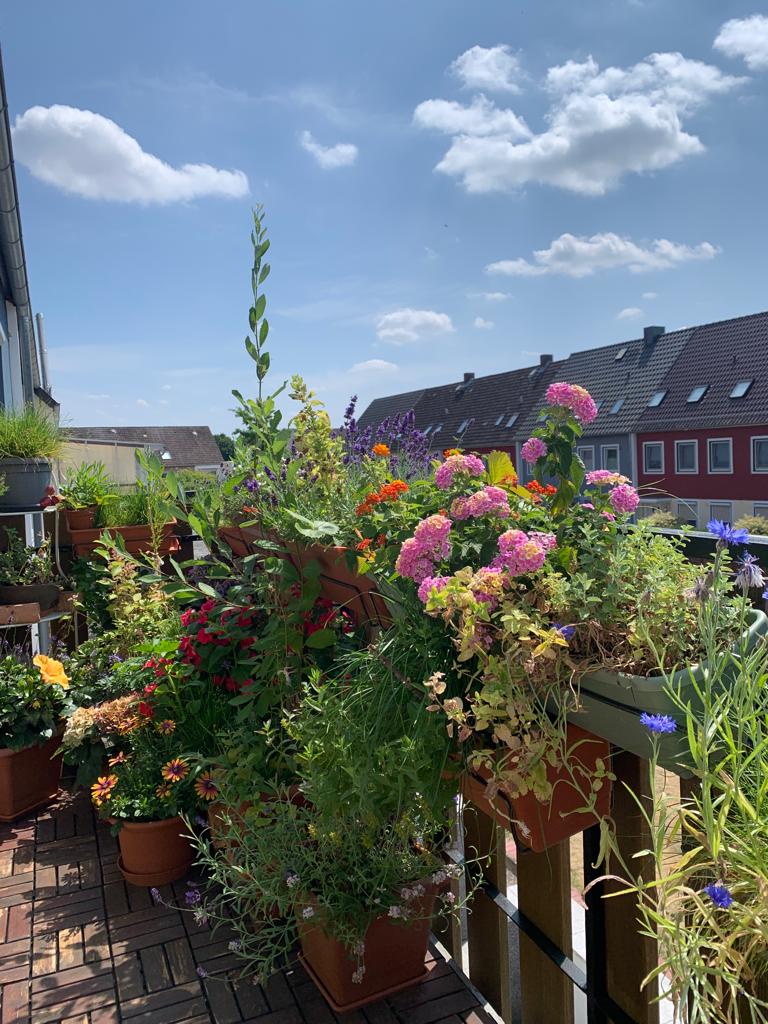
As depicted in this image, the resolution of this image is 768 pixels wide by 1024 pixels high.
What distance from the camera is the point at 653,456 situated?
25.6 m

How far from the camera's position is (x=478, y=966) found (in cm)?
177

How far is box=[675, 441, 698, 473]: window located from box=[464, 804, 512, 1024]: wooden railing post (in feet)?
80.1

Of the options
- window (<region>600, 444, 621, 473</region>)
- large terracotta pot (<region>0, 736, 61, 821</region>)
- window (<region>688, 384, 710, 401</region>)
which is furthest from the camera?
window (<region>600, 444, 621, 473</region>)

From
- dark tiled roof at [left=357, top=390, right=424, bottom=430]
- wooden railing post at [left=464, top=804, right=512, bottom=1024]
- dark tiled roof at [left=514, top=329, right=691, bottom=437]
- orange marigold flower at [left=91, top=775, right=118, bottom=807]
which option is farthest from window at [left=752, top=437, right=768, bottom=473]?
orange marigold flower at [left=91, top=775, right=118, bottom=807]

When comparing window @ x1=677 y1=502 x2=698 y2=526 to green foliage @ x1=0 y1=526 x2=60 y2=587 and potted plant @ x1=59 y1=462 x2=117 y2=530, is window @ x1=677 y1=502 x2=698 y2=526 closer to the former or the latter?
potted plant @ x1=59 y1=462 x2=117 y2=530

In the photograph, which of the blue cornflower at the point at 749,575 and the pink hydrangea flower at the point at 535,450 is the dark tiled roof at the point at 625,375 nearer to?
the pink hydrangea flower at the point at 535,450

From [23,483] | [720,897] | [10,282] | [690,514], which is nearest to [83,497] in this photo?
[23,483]

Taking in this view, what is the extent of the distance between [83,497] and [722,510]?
863 inches

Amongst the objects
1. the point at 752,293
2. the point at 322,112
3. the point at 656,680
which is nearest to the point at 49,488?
the point at 322,112

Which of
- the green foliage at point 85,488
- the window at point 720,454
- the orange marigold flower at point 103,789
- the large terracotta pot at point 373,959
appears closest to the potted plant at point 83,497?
the green foliage at point 85,488

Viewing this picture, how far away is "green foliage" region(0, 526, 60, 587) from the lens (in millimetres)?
3523

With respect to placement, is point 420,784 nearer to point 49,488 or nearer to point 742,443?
point 49,488

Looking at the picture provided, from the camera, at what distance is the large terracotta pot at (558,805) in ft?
3.92

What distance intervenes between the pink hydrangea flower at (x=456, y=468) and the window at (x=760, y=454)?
2326 cm
